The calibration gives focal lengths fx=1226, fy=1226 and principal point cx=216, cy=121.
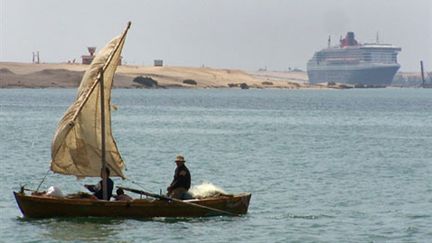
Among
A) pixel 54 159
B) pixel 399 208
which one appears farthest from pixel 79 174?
pixel 399 208

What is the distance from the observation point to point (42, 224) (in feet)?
99.6

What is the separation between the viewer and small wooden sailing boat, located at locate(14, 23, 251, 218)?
30844mm

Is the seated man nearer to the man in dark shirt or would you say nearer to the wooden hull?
the man in dark shirt

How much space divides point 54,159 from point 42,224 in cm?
196

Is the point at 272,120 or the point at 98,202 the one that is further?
the point at 272,120

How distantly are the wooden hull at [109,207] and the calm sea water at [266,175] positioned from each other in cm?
23

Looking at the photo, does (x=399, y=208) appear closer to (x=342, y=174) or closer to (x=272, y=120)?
(x=342, y=174)

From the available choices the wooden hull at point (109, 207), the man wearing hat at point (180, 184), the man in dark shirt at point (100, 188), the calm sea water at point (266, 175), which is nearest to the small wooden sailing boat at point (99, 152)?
the wooden hull at point (109, 207)

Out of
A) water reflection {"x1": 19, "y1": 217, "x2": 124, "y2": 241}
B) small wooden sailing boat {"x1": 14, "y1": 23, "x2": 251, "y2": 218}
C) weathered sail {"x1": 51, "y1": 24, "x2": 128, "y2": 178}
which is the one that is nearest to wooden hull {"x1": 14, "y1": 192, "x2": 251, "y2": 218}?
small wooden sailing boat {"x1": 14, "y1": 23, "x2": 251, "y2": 218}

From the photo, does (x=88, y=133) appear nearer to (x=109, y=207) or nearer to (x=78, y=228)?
(x=109, y=207)

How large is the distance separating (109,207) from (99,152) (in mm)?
2026

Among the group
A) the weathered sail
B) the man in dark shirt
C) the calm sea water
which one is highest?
the weathered sail

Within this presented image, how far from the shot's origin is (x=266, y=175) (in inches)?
1780

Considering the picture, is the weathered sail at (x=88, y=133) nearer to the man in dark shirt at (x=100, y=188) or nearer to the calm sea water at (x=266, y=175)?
the man in dark shirt at (x=100, y=188)
